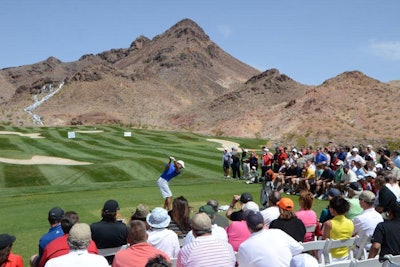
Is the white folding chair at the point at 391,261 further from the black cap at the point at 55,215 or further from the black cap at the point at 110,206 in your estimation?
the black cap at the point at 55,215

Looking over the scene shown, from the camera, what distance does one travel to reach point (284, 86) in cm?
11994

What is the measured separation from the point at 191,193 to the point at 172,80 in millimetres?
145368

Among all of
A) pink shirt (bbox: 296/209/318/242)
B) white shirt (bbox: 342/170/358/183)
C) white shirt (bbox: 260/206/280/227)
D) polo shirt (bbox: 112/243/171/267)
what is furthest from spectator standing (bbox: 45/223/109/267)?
white shirt (bbox: 342/170/358/183)

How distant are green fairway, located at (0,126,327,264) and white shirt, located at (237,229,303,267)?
569 cm

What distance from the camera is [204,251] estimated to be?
5.49 meters

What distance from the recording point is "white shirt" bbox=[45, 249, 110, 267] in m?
4.82

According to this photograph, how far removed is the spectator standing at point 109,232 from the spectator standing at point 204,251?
1.82 m

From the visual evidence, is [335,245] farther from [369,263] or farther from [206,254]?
[206,254]

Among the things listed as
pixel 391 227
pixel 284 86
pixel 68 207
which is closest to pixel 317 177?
pixel 68 207

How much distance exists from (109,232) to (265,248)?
2.83 metres

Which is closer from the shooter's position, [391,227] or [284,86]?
[391,227]

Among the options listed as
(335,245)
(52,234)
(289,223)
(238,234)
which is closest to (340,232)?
(335,245)

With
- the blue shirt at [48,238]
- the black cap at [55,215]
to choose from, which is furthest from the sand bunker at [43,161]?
the blue shirt at [48,238]

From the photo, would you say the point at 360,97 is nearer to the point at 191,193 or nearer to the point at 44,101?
the point at 191,193
